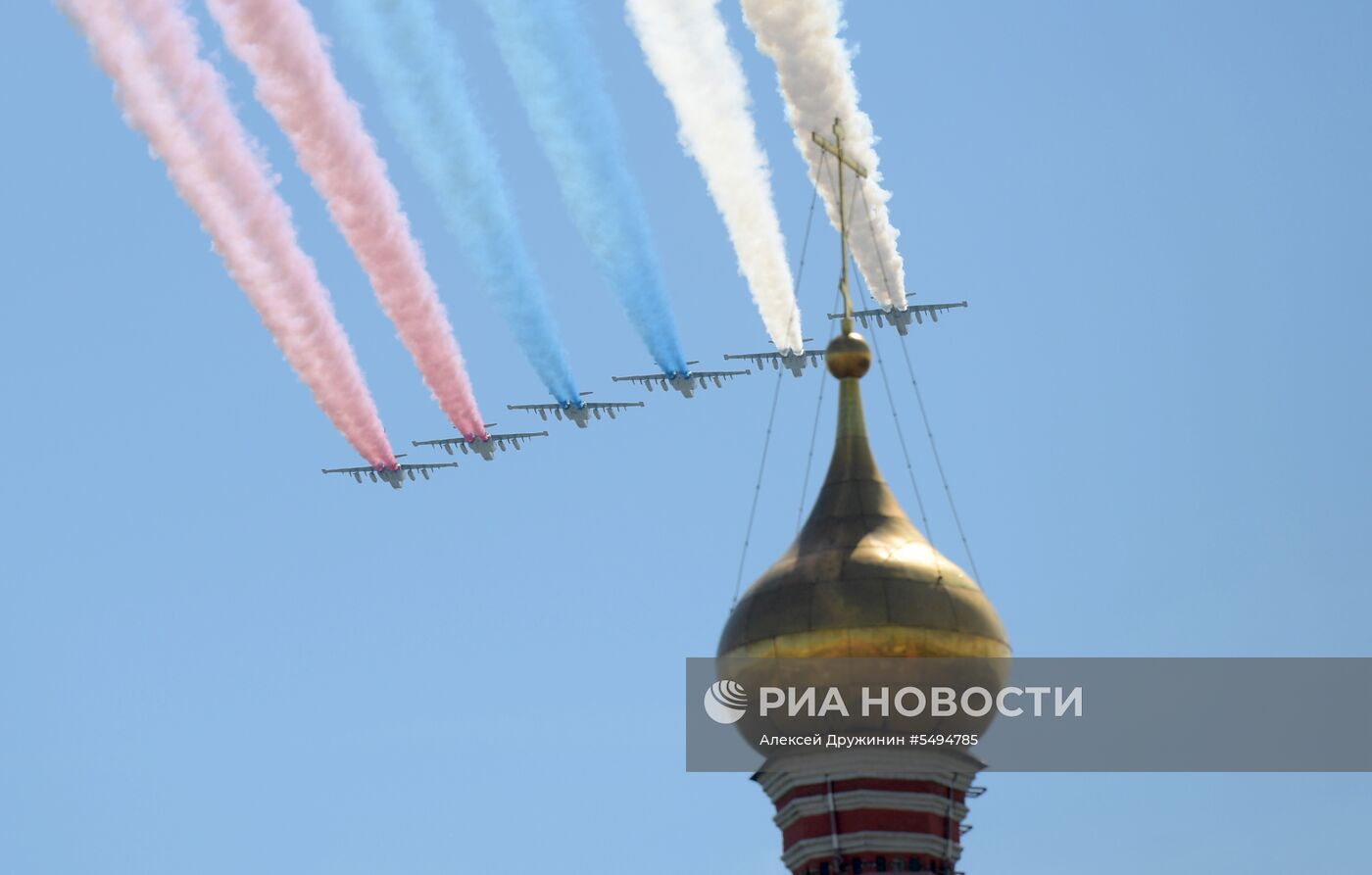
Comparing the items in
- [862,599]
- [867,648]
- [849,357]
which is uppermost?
[849,357]

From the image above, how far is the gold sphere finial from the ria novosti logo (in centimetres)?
774

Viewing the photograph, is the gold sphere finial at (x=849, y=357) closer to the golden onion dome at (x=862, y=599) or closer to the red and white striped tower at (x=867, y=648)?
the golden onion dome at (x=862, y=599)

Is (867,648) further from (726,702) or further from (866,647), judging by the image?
(726,702)

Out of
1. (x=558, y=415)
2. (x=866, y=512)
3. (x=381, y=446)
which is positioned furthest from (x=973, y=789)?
(x=558, y=415)

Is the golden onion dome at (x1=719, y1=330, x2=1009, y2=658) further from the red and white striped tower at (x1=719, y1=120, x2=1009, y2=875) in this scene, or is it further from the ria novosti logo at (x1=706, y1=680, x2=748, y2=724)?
the ria novosti logo at (x1=706, y1=680, x2=748, y2=724)

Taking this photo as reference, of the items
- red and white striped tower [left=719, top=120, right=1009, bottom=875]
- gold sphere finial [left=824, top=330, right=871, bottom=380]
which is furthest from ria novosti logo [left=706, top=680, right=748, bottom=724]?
gold sphere finial [left=824, top=330, right=871, bottom=380]

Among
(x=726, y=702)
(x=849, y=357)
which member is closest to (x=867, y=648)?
(x=726, y=702)

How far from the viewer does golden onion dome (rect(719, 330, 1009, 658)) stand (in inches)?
2315

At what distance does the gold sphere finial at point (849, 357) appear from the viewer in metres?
64.7

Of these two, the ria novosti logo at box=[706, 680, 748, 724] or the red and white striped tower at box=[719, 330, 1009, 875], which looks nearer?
the red and white striped tower at box=[719, 330, 1009, 875]

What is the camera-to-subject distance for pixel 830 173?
75625 mm

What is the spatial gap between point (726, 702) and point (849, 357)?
830 centimetres

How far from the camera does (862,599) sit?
193ft

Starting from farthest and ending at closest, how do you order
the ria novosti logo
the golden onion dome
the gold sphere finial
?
1. the gold sphere finial
2. the ria novosti logo
3. the golden onion dome
